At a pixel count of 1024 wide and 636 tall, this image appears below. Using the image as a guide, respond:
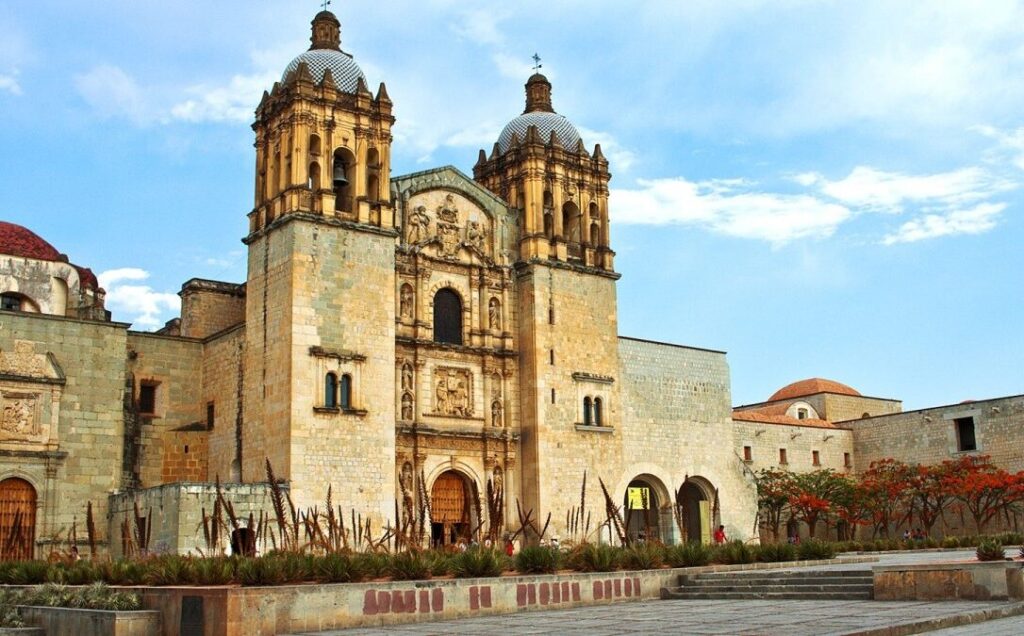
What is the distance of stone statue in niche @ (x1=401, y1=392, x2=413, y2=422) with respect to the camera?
30.1 m

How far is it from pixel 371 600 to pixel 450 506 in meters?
16.4

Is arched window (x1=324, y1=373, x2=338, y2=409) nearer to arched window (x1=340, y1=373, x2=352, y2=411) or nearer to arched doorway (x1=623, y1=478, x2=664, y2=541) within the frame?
arched window (x1=340, y1=373, x2=352, y2=411)

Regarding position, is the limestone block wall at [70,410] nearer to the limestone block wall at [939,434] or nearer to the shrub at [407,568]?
the shrub at [407,568]

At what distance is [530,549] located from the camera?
59.0 ft

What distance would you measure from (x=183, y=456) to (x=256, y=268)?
5.44 m

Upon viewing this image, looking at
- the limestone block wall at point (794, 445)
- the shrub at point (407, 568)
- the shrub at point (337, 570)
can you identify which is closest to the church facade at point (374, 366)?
the limestone block wall at point (794, 445)

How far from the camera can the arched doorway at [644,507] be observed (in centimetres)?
3425

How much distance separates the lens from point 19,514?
26.0 metres

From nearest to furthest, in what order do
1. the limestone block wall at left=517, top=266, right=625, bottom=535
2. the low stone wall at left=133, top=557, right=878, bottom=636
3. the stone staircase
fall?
1. the low stone wall at left=133, top=557, right=878, bottom=636
2. the stone staircase
3. the limestone block wall at left=517, top=266, right=625, bottom=535

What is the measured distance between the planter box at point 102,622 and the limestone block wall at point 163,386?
15299 millimetres

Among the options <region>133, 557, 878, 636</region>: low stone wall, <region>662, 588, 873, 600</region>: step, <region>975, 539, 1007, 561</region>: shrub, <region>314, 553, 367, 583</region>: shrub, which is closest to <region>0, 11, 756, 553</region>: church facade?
<region>662, 588, 873, 600</region>: step

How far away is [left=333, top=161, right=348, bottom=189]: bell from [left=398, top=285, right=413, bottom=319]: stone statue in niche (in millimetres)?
3239

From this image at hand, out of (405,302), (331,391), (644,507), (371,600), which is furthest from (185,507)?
(644,507)

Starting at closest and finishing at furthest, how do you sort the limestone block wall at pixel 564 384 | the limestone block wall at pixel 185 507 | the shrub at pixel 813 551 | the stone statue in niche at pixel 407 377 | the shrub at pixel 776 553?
the shrub at pixel 776 553, the shrub at pixel 813 551, the limestone block wall at pixel 185 507, the stone statue in niche at pixel 407 377, the limestone block wall at pixel 564 384
